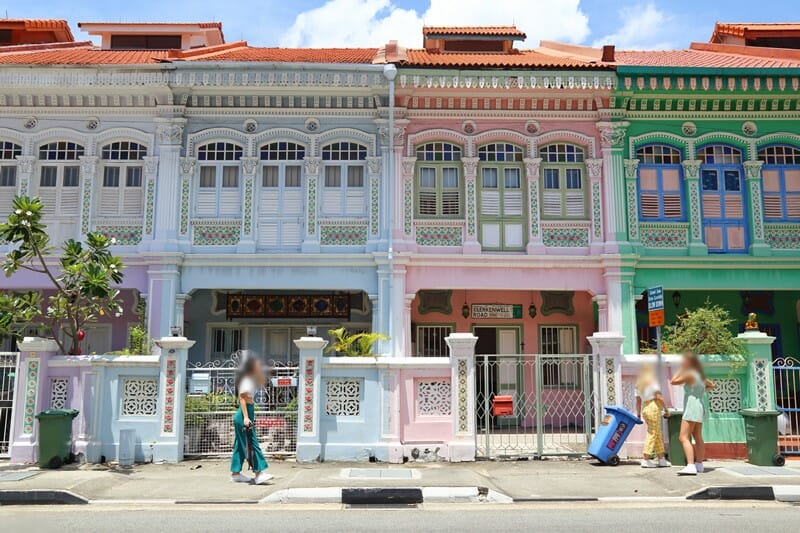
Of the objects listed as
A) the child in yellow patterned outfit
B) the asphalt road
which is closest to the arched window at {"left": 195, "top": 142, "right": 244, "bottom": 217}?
the asphalt road

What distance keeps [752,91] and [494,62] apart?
5.66 m

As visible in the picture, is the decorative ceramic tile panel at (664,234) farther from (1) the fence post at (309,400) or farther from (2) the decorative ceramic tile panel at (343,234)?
(1) the fence post at (309,400)

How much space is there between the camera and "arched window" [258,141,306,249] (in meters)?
16.3

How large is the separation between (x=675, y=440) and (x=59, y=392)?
32.5ft

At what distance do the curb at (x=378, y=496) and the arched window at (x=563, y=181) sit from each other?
847 cm

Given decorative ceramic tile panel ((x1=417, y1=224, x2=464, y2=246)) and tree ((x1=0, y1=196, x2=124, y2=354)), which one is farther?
decorative ceramic tile panel ((x1=417, y1=224, x2=464, y2=246))

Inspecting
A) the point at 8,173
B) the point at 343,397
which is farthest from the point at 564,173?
the point at 8,173

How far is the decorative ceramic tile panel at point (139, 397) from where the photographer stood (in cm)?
1221

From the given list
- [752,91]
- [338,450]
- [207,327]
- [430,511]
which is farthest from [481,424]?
[752,91]

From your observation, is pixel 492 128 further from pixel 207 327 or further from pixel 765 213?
pixel 207 327

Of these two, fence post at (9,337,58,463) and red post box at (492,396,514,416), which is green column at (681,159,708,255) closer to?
red post box at (492,396,514,416)

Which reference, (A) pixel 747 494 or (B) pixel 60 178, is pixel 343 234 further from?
(A) pixel 747 494

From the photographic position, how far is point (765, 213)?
54.5 ft

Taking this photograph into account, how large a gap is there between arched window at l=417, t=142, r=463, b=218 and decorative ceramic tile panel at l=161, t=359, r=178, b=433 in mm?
6588
